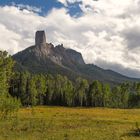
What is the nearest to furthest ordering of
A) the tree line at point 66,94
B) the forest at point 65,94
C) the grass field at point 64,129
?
the grass field at point 64,129, the forest at point 65,94, the tree line at point 66,94

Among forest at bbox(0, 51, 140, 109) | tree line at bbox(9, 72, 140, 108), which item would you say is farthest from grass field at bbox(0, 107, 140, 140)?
tree line at bbox(9, 72, 140, 108)

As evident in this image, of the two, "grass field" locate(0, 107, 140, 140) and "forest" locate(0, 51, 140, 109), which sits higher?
"forest" locate(0, 51, 140, 109)

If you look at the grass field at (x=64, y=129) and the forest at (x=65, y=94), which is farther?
the forest at (x=65, y=94)

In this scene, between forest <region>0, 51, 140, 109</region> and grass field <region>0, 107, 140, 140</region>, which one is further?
forest <region>0, 51, 140, 109</region>

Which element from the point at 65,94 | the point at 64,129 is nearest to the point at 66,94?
the point at 65,94

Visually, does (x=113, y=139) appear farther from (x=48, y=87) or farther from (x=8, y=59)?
(x=48, y=87)

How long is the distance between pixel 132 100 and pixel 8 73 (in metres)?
149

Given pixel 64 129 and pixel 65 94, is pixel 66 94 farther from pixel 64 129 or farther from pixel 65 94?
pixel 64 129

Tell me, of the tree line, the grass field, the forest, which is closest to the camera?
the grass field

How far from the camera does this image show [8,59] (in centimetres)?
4256

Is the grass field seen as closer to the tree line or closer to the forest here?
the forest

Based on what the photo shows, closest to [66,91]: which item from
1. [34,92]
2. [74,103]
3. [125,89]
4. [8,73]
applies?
[74,103]

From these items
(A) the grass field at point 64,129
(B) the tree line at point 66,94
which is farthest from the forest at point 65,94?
(A) the grass field at point 64,129

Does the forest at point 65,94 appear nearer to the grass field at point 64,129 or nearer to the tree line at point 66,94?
the tree line at point 66,94
